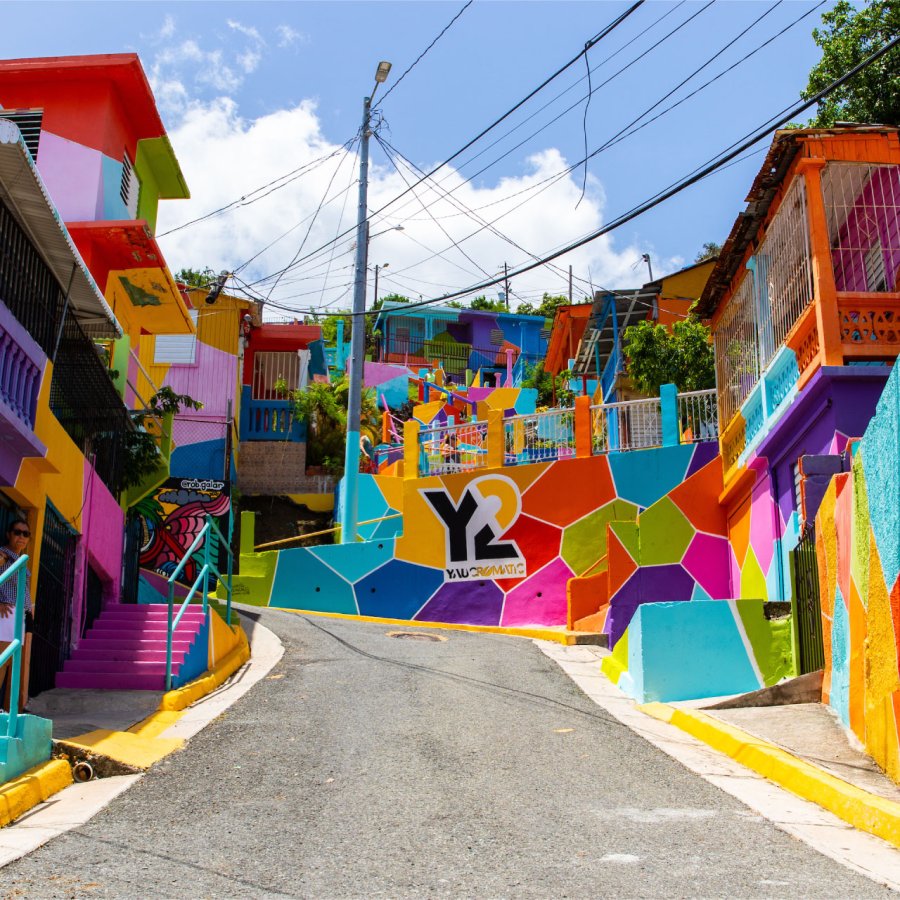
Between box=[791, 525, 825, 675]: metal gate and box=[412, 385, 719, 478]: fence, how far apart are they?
781 centimetres

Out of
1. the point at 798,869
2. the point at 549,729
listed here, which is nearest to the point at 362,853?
the point at 798,869

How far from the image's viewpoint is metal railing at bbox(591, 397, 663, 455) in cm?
1902

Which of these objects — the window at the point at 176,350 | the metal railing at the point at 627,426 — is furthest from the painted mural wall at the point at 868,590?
the window at the point at 176,350

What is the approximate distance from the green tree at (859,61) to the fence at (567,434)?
528 cm

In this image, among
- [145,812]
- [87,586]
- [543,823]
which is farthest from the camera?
[87,586]

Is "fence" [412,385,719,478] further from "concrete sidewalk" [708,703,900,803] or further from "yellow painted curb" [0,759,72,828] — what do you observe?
"yellow painted curb" [0,759,72,828]

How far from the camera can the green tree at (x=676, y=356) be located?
24.6 metres

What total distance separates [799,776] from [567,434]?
13238 mm

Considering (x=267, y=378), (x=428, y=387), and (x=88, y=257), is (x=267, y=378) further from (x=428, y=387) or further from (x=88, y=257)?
(x=88, y=257)

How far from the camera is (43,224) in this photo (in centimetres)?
1057

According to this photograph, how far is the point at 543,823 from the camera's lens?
234 inches

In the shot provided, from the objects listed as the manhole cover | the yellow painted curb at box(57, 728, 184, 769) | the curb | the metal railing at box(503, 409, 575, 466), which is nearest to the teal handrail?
the yellow painted curb at box(57, 728, 184, 769)

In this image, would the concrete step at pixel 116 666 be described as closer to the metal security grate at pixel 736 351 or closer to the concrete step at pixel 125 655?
the concrete step at pixel 125 655

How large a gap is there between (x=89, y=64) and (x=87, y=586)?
8143 millimetres
